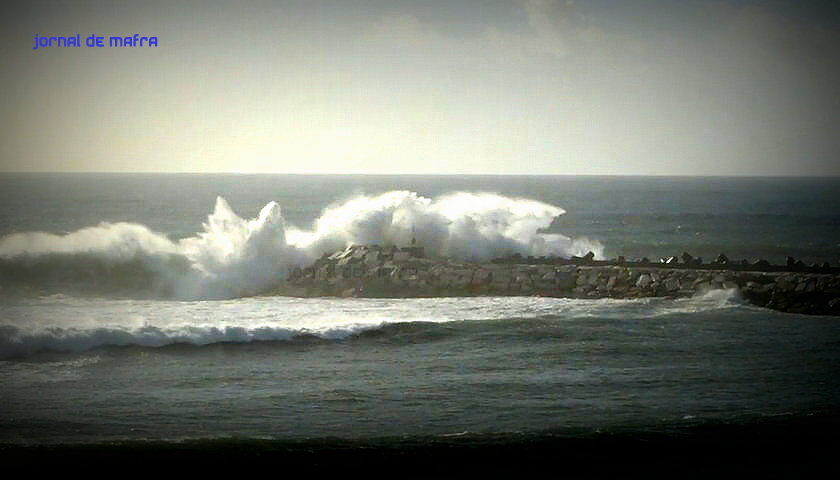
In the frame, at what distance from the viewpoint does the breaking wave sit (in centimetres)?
3041

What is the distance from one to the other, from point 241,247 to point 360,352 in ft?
37.0

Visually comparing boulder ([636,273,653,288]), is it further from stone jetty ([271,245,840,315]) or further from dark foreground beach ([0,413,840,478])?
dark foreground beach ([0,413,840,478])

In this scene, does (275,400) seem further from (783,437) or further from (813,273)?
(813,273)

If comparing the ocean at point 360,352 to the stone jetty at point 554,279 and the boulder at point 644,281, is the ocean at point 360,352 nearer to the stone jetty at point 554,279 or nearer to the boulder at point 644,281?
the stone jetty at point 554,279

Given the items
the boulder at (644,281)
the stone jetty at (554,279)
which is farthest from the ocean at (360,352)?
the boulder at (644,281)

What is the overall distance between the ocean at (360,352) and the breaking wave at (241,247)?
72 mm

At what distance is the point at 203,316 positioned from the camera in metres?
25.2

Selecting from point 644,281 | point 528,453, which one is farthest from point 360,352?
point 644,281

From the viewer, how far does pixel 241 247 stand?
1261 inches

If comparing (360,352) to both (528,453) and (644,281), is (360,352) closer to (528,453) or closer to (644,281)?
(528,453)

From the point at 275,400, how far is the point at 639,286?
44.1 ft

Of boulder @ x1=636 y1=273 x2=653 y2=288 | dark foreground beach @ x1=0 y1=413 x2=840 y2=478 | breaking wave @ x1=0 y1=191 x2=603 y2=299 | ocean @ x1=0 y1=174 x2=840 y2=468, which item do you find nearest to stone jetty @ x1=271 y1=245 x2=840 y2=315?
boulder @ x1=636 y1=273 x2=653 y2=288

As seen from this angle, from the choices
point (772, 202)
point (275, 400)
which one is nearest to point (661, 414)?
point (275, 400)

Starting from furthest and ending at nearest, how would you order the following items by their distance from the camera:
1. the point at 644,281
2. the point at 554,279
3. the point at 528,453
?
the point at 554,279 < the point at 644,281 < the point at 528,453
